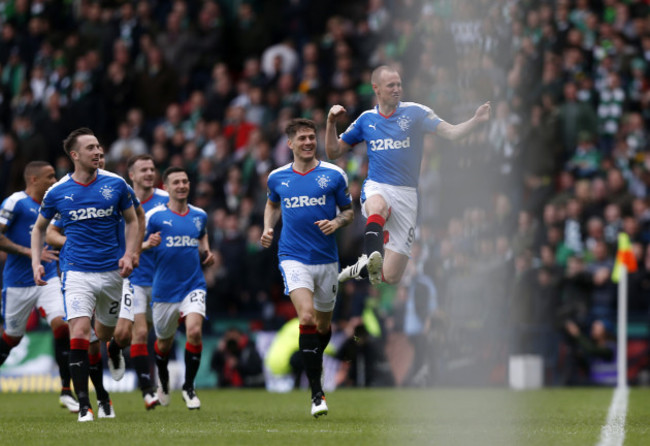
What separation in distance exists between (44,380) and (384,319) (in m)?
5.18

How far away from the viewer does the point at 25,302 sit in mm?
13312

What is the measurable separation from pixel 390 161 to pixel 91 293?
2913 millimetres

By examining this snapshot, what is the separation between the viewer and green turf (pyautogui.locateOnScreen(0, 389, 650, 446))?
914cm

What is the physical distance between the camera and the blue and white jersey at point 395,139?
11.6 metres

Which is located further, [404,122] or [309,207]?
[404,122]

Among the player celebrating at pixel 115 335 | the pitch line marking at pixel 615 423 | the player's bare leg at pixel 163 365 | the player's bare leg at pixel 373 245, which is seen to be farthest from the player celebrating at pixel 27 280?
the pitch line marking at pixel 615 423

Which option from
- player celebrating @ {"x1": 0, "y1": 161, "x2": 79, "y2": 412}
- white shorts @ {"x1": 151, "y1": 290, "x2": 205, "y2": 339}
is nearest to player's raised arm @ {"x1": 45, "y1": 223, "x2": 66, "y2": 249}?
player celebrating @ {"x1": 0, "y1": 161, "x2": 79, "y2": 412}

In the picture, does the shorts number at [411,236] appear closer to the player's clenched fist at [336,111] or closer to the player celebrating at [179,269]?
the player's clenched fist at [336,111]

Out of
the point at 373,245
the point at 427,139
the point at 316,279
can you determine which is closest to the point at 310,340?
the point at 316,279

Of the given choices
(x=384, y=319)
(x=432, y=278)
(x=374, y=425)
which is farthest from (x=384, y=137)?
(x=384, y=319)

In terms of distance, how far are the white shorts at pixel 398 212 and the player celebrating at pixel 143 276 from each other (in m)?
2.66

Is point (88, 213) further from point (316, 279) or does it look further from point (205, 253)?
point (205, 253)

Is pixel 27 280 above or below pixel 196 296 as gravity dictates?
above

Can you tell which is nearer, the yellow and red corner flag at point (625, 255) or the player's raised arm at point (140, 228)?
the player's raised arm at point (140, 228)
